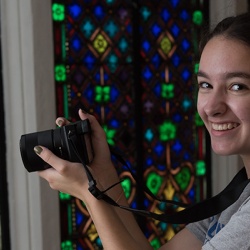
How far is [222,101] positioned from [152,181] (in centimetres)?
134

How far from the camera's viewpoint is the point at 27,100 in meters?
1.75

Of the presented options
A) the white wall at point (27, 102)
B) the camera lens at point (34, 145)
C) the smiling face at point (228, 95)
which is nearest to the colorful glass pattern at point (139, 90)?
the white wall at point (27, 102)

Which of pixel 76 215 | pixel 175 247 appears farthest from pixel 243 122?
pixel 76 215

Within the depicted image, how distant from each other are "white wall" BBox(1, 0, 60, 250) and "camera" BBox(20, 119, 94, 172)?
2.47 ft

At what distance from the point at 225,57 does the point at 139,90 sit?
123 centimetres

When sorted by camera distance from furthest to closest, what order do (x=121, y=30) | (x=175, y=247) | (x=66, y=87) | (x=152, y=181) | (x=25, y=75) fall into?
1. (x=152, y=181)
2. (x=121, y=30)
3. (x=66, y=87)
4. (x=25, y=75)
5. (x=175, y=247)

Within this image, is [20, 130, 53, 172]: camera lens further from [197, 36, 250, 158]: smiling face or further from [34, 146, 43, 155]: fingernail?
[197, 36, 250, 158]: smiling face

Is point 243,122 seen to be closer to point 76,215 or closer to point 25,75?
point 25,75

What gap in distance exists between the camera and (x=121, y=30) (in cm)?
209

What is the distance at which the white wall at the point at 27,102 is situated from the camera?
1740 mm

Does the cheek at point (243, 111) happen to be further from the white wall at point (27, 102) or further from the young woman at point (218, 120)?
the white wall at point (27, 102)

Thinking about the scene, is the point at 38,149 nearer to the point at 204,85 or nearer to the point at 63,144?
the point at 63,144

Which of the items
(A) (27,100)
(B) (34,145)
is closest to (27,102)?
(A) (27,100)

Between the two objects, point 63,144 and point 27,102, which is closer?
point 63,144
